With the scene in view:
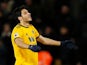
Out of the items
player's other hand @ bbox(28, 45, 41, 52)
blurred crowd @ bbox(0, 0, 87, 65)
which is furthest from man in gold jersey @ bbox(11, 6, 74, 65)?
blurred crowd @ bbox(0, 0, 87, 65)

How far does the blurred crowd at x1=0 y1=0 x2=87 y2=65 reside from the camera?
45.0 ft

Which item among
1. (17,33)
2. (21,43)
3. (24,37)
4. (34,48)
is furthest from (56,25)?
(34,48)

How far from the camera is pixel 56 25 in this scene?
1449 cm

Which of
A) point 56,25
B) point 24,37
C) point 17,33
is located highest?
point 17,33

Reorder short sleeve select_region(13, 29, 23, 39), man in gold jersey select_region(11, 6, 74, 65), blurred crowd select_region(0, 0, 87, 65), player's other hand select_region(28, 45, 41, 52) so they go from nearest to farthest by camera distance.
A: player's other hand select_region(28, 45, 41, 52) < short sleeve select_region(13, 29, 23, 39) < man in gold jersey select_region(11, 6, 74, 65) < blurred crowd select_region(0, 0, 87, 65)

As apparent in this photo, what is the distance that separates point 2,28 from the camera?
47.4 ft

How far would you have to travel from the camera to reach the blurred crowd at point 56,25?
→ 13.7 metres

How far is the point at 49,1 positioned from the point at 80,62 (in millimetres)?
2547

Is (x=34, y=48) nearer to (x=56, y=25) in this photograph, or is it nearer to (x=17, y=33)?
(x=17, y=33)

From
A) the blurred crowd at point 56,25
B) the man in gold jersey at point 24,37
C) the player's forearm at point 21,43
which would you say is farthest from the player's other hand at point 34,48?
the blurred crowd at point 56,25

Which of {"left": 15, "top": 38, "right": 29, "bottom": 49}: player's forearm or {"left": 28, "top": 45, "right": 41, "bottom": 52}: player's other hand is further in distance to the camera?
{"left": 15, "top": 38, "right": 29, "bottom": 49}: player's forearm

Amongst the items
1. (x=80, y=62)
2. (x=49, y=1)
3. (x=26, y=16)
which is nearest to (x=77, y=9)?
(x=49, y=1)

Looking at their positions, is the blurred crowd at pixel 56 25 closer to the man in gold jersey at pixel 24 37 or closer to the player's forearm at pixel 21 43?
the man in gold jersey at pixel 24 37

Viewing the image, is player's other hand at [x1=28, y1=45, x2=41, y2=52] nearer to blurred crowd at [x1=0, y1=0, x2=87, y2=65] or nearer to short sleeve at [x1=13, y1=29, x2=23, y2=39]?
short sleeve at [x1=13, y1=29, x2=23, y2=39]
